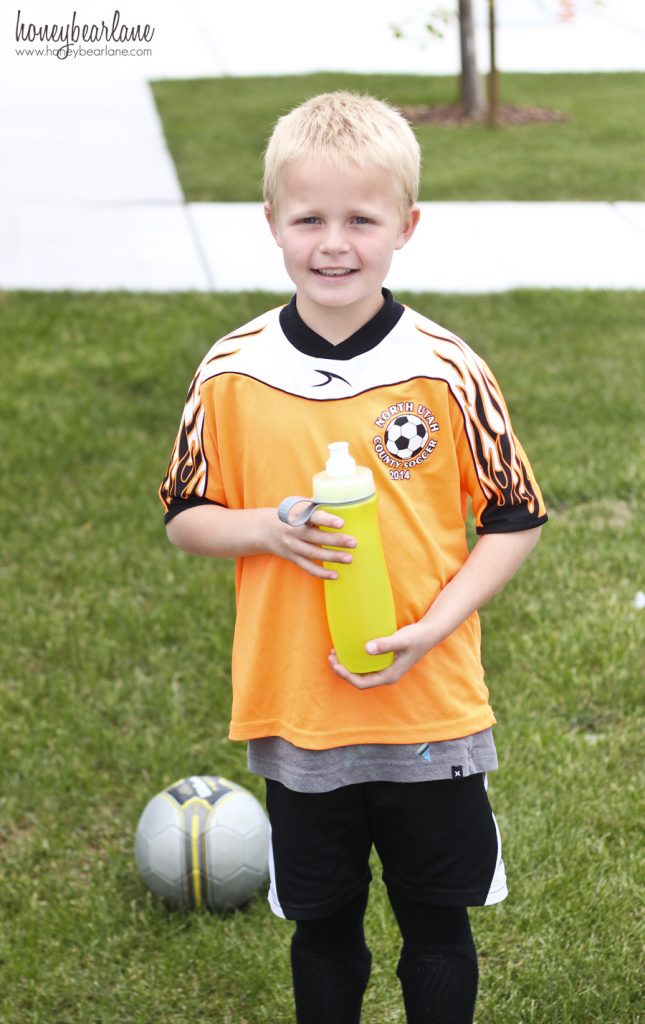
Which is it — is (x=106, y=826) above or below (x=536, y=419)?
below

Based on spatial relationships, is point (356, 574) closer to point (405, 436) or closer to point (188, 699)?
point (405, 436)

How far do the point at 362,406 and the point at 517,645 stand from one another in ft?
7.85

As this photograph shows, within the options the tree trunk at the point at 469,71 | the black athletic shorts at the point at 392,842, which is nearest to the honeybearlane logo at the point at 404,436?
the black athletic shorts at the point at 392,842

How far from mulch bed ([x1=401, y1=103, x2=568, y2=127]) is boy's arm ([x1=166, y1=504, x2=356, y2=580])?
394 inches

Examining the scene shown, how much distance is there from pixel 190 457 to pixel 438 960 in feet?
3.43

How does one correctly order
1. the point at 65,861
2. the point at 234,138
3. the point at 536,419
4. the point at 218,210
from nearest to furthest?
the point at 65,861
the point at 536,419
the point at 218,210
the point at 234,138

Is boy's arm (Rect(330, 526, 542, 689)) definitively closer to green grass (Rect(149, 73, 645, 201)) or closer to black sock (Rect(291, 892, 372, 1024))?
black sock (Rect(291, 892, 372, 1024))

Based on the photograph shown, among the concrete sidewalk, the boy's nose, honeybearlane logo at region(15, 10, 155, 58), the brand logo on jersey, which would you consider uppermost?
honeybearlane logo at region(15, 10, 155, 58)

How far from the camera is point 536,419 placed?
618 centimetres

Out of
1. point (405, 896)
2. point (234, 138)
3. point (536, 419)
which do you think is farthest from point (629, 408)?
point (234, 138)

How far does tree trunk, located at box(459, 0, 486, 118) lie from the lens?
11672 mm

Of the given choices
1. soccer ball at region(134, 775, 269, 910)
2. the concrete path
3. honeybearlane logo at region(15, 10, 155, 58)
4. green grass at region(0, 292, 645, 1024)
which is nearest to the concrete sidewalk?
the concrete path

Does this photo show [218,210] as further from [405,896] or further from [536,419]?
[405,896]

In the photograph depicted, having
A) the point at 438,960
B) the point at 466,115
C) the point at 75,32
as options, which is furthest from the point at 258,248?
the point at 438,960
